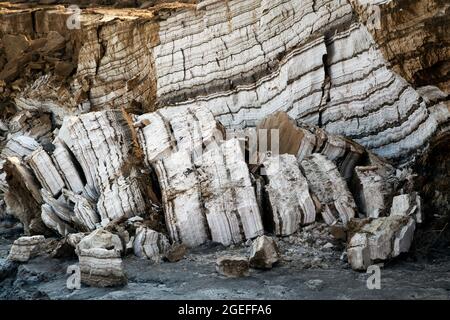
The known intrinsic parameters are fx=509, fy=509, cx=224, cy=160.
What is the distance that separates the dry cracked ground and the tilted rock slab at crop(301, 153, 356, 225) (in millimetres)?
19

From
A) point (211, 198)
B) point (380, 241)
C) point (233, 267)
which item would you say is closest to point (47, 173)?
point (211, 198)

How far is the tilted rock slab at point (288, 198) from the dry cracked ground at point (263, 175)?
0.02m

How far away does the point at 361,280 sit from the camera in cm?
518

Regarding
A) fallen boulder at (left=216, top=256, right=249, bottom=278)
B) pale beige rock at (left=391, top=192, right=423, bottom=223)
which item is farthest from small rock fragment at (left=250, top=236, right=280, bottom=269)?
pale beige rock at (left=391, top=192, right=423, bottom=223)

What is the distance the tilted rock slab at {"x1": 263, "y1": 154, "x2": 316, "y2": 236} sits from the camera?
691 cm

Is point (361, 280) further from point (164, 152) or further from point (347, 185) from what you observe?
point (164, 152)

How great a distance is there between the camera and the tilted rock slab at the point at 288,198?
6906mm

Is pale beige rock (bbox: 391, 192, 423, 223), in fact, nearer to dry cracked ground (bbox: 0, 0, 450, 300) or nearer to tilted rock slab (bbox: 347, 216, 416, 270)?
dry cracked ground (bbox: 0, 0, 450, 300)

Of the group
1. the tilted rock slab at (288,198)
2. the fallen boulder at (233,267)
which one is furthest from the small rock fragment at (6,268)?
the tilted rock slab at (288,198)

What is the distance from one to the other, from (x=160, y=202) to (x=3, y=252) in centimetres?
245

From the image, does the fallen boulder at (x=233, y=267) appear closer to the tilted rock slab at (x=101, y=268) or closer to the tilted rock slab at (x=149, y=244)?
the tilted rock slab at (x=101, y=268)

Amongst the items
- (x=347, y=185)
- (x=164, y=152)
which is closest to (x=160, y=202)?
(x=164, y=152)
